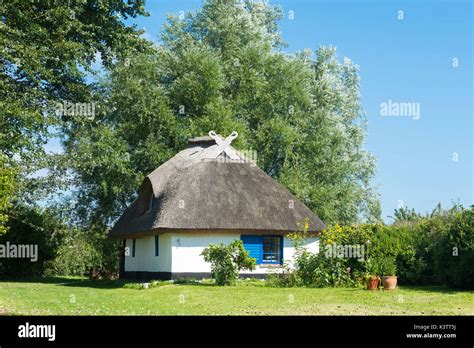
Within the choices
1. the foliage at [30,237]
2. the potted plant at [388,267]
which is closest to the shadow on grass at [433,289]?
Answer: the potted plant at [388,267]

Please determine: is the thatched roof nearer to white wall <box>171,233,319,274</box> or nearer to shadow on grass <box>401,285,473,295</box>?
white wall <box>171,233,319,274</box>

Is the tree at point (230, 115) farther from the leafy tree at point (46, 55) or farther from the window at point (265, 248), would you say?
the window at point (265, 248)

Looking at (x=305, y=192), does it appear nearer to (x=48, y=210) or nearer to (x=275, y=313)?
(x=48, y=210)

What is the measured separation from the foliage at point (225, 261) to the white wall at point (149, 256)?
4.26m

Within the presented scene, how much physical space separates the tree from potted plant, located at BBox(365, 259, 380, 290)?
47.4 ft

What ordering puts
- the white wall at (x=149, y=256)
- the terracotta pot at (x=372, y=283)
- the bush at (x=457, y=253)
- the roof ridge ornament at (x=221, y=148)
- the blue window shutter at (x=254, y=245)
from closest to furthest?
the bush at (x=457, y=253)
the terracotta pot at (x=372, y=283)
the white wall at (x=149, y=256)
the blue window shutter at (x=254, y=245)
the roof ridge ornament at (x=221, y=148)

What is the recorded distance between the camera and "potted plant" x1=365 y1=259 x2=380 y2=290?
2480 cm

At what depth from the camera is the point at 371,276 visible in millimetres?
25328

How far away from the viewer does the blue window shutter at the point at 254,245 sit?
3278 centimetres

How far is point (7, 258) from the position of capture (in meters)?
39.1

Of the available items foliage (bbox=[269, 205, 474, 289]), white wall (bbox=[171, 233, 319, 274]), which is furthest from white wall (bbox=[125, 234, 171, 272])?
foliage (bbox=[269, 205, 474, 289])

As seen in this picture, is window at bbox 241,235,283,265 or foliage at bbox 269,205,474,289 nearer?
foliage at bbox 269,205,474,289

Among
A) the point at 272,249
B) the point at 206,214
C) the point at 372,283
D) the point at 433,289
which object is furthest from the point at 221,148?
the point at 433,289
